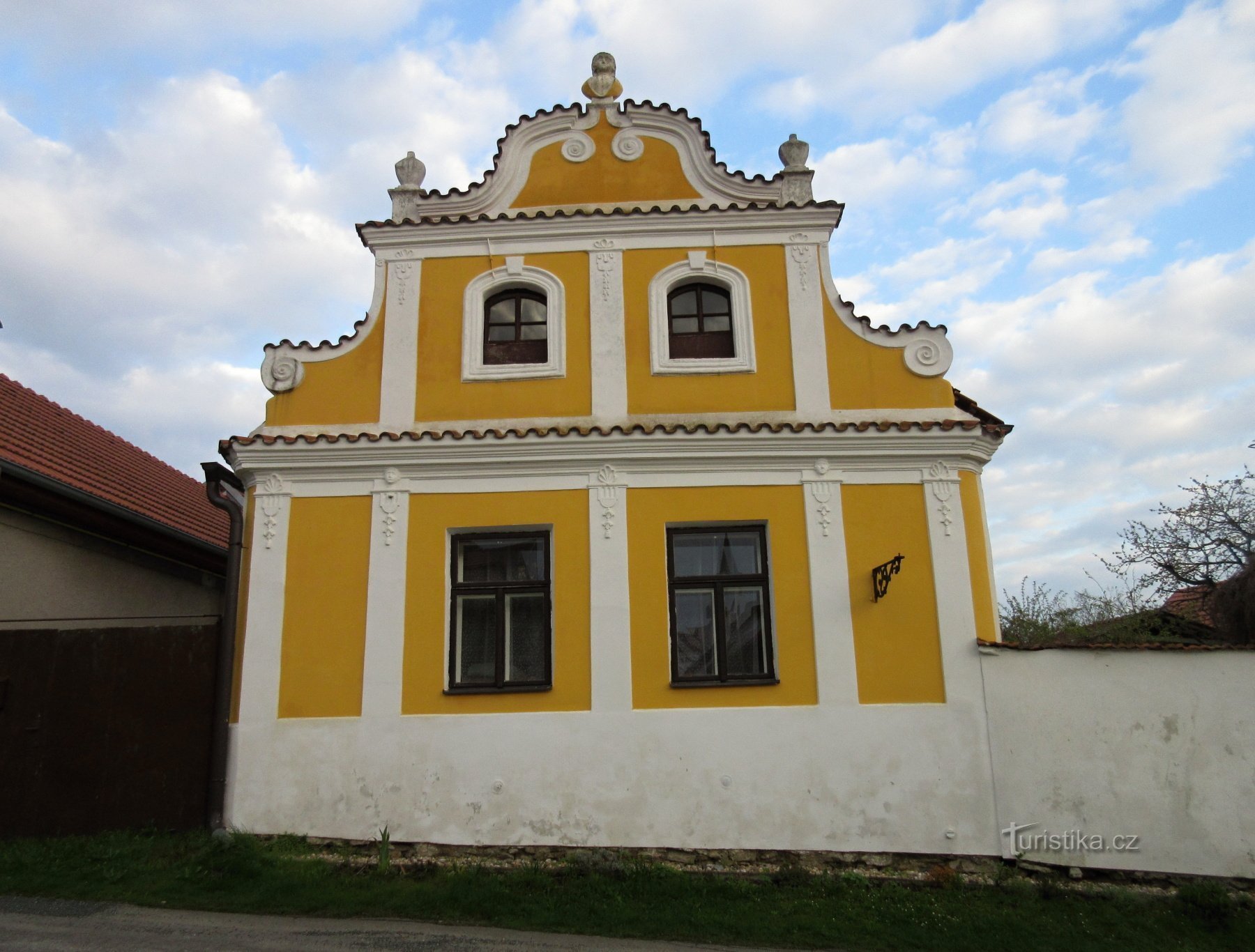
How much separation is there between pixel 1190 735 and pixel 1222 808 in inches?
24.5

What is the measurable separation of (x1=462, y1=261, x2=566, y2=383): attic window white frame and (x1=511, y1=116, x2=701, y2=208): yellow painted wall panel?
93 centimetres

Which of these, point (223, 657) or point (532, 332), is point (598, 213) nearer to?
point (532, 332)

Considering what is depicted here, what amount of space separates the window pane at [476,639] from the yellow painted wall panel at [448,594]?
0.56 feet

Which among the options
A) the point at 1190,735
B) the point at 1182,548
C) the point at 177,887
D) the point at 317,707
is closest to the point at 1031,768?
the point at 1190,735

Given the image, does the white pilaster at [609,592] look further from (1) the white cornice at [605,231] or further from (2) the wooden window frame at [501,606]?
(1) the white cornice at [605,231]

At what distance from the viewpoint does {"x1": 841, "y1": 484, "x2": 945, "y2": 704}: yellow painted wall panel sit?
8320mm

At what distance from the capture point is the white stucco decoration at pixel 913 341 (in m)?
9.26

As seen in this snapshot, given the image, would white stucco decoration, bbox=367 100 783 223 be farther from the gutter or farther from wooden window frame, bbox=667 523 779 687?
the gutter

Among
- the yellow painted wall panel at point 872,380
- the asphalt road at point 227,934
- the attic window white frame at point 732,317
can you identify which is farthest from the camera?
the attic window white frame at point 732,317

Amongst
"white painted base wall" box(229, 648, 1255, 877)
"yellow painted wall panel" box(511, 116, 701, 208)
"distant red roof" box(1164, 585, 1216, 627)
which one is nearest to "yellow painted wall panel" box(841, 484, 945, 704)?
"white painted base wall" box(229, 648, 1255, 877)

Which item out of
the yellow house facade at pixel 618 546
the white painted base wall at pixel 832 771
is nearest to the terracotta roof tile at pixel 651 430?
the yellow house facade at pixel 618 546

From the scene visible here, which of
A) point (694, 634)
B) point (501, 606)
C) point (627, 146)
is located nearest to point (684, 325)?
point (627, 146)

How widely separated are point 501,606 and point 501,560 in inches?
18.1

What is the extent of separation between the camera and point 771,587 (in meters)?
8.68
